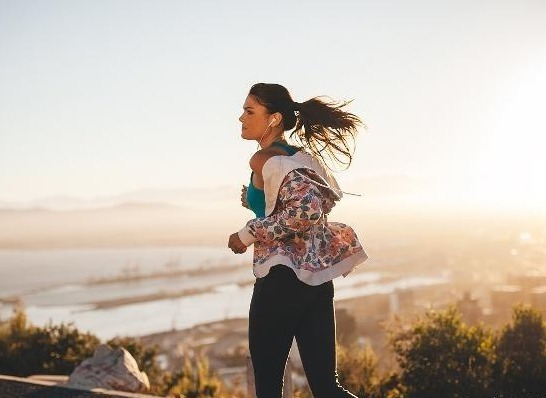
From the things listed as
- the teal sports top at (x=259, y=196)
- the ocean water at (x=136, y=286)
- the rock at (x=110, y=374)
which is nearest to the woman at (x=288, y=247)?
the teal sports top at (x=259, y=196)

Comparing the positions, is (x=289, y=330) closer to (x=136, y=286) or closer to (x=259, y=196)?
(x=259, y=196)

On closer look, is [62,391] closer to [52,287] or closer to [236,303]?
[236,303]

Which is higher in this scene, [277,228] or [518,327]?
[277,228]

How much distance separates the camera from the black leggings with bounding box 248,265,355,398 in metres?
2.30

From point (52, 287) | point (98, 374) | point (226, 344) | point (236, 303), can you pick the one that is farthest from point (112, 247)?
point (98, 374)

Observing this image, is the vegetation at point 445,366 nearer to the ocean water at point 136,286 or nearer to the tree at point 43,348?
the tree at point 43,348

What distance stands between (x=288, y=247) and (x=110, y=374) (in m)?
4.49

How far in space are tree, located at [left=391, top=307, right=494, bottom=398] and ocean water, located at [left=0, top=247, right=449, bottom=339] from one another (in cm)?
2312

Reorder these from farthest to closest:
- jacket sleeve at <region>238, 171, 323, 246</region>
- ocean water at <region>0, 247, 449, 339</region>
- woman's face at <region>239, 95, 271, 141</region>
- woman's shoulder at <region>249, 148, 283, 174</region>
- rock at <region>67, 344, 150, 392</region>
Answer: ocean water at <region>0, 247, 449, 339</region> < rock at <region>67, 344, 150, 392</region> < woman's face at <region>239, 95, 271, 141</region> < woman's shoulder at <region>249, 148, 283, 174</region> < jacket sleeve at <region>238, 171, 323, 246</region>

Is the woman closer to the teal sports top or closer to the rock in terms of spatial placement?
the teal sports top

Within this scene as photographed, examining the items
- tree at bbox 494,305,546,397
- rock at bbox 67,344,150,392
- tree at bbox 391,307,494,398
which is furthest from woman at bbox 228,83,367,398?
rock at bbox 67,344,150,392

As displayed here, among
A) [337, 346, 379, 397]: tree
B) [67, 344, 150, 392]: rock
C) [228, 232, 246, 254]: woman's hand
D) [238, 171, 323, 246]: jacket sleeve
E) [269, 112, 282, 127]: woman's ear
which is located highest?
[269, 112, 282, 127]: woman's ear

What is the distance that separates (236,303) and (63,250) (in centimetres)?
7945

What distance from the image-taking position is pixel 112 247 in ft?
473
